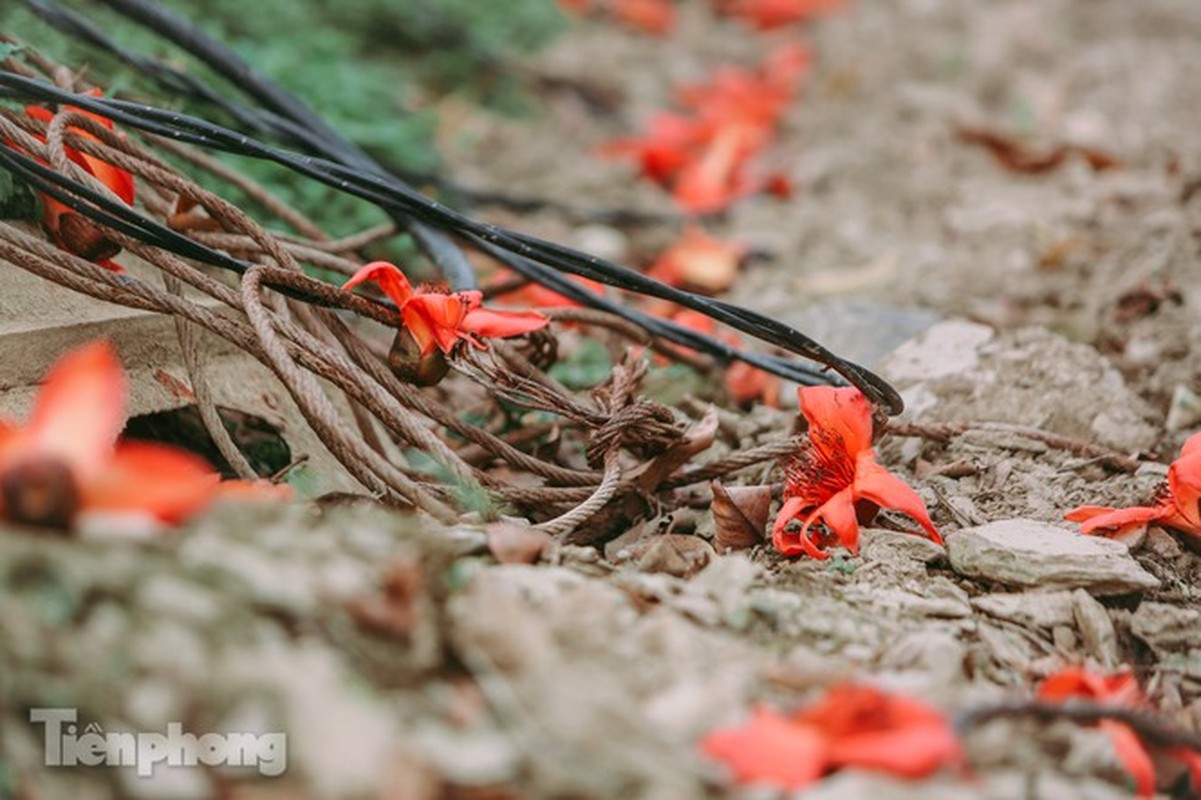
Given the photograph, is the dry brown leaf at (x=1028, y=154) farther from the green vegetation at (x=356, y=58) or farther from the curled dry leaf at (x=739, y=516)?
the curled dry leaf at (x=739, y=516)

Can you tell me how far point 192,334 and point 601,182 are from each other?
7.07 ft

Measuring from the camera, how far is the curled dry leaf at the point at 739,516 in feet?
5.62

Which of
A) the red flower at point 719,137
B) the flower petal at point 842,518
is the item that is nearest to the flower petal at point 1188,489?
the flower petal at point 842,518

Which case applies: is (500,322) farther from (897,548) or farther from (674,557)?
(897,548)

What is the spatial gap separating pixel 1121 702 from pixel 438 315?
3.33ft

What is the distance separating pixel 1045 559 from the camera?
1569 mm

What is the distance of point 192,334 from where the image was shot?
171 centimetres

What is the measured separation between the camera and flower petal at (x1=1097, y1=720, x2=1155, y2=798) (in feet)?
3.84

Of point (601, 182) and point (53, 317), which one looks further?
point (601, 182)

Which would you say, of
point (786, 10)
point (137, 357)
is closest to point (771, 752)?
point (137, 357)

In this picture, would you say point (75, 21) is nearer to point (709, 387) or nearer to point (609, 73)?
point (709, 387)

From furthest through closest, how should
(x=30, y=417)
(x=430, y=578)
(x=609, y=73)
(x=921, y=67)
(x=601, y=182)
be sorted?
(x=609, y=73) → (x=921, y=67) → (x=601, y=182) → (x=30, y=417) → (x=430, y=578)

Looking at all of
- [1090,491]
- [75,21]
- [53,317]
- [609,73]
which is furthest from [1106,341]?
[609,73]

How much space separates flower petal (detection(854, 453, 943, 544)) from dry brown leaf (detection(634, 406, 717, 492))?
0.81ft
